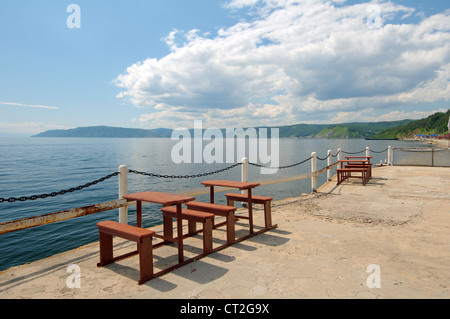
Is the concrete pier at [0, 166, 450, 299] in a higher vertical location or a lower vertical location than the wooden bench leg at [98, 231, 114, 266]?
lower

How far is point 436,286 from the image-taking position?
12.6ft

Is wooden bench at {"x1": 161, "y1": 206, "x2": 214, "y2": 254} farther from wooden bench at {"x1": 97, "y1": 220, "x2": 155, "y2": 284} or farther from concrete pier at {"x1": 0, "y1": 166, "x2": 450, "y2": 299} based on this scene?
wooden bench at {"x1": 97, "y1": 220, "x2": 155, "y2": 284}

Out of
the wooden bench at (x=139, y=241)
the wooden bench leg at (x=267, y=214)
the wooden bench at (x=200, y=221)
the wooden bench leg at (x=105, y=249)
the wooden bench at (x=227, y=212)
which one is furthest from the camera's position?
the wooden bench leg at (x=267, y=214)

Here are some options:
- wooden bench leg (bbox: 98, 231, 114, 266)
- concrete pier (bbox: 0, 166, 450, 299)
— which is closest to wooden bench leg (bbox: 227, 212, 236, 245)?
concrete pier (bbox: 0, 166, 450, 299)

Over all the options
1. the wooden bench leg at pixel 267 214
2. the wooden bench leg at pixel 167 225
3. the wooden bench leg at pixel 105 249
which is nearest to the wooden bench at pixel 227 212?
the wooden bench leg at pixel 167 225

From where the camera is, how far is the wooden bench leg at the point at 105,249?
454 cm

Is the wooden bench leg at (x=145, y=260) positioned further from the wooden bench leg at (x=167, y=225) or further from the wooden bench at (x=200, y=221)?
the wooden bench leg at (x=167, y=225)

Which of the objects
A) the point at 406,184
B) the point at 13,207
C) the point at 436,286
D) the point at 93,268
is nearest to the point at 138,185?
the point at 13,207

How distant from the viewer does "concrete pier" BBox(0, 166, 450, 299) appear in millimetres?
3709

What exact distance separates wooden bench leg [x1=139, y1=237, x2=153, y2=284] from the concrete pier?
109mm

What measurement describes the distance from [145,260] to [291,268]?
85.4 inches

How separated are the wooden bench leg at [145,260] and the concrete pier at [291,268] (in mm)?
109

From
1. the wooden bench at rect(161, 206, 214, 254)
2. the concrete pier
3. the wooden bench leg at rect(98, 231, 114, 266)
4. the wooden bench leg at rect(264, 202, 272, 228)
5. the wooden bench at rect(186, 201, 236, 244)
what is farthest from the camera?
the wooden bench leg at rect(264, 202, 272, 228)

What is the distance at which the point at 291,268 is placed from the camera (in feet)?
14.4
